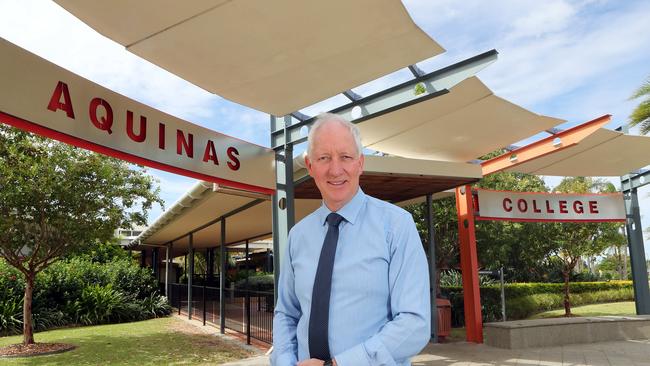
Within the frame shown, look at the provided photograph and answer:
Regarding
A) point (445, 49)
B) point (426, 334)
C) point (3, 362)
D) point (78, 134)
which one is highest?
point (445, 49)

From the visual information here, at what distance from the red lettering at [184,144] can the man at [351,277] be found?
11.7 ft

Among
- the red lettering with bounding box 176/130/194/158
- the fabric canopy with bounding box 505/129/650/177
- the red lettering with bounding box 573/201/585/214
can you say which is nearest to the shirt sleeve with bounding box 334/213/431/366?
the red lettering with bounding box 176/130/194/158

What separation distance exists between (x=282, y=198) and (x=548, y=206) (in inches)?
282

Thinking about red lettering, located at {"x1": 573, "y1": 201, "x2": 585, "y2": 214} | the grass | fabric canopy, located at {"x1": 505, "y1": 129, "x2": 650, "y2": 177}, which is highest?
fabric canopy, located at {"x1": 505, "y1": 129, "x2": 650, "y2": 177}

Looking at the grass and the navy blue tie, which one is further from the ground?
the navy blue tie

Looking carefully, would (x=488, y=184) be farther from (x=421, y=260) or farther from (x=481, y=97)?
(x=421, y=260)

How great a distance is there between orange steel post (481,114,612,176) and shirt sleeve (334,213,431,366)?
6.96 metres

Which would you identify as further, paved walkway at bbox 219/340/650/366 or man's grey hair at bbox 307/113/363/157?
paved walkway at bbox 219/340/650/366

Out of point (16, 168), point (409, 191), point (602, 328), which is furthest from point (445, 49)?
point (16, 168)

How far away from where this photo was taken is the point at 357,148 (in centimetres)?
163

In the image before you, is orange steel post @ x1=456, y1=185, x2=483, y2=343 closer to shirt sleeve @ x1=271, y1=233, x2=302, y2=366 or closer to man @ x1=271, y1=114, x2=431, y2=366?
shirt sleeve @ x1=271, y1=233, x2=302, y2=366

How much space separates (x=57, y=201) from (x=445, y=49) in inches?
363

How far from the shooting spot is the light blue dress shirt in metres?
1.42

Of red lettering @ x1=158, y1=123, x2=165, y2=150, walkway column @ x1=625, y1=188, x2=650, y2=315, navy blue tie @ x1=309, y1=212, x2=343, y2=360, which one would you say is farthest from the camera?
walkway column @ x1=625, y1=188, x2=650, y2=315
